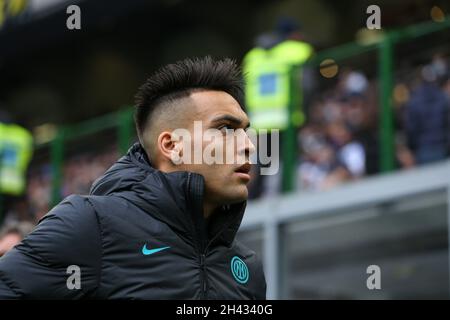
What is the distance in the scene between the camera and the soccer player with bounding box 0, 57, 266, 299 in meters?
3.27

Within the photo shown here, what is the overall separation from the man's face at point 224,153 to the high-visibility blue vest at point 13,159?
10.2 metres

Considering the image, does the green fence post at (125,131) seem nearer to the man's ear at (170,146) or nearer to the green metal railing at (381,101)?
the green metal railing at (381,101)

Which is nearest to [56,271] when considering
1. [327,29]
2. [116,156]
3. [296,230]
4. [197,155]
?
[197,155]

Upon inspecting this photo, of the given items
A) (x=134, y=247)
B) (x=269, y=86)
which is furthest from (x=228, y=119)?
(x=269, y=86)

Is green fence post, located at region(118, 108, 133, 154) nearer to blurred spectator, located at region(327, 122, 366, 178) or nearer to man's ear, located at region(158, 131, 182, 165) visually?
blurred spectator, located at region(327, 122, 366, 178)

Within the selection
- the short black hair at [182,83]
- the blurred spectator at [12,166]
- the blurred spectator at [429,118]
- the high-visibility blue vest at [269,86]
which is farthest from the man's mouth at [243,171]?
the blurred spectator at [12,166]

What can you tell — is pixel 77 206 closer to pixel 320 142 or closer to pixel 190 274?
pixel 190 274

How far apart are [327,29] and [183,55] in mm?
3208

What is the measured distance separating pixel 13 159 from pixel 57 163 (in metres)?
1.10

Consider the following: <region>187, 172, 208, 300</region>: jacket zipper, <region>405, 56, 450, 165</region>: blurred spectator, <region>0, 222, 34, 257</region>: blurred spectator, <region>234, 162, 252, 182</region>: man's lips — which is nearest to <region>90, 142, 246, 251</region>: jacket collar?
<region>187, 172, 208, 300</region>: jacket zipper

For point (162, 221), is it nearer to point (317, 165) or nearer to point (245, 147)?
point (245, 147)

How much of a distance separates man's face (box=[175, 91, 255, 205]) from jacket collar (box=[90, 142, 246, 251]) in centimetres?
7

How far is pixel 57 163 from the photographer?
13.0m

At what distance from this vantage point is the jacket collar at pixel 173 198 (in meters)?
3.47
